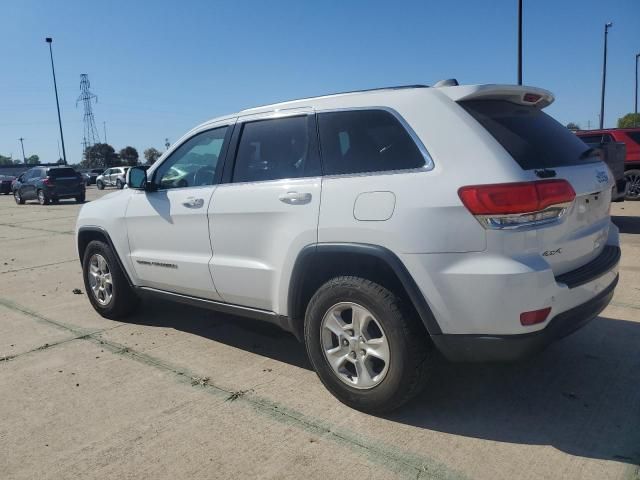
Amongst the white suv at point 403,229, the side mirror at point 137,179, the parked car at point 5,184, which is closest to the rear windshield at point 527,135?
the white suv at point 403,229

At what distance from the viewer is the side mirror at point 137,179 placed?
4523 mm

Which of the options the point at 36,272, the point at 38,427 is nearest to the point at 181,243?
the point at 38,427

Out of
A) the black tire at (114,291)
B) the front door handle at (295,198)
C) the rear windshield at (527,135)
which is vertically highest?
the rear windshield at (527,135)

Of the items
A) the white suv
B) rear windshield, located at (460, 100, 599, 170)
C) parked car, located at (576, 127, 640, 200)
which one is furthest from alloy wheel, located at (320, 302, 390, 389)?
parked car, located at (576, 127, 640, 200)

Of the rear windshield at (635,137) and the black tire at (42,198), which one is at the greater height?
the rear windshield at (635,137)

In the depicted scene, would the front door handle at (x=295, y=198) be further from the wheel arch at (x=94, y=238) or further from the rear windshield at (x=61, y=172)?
the rear windshield at (x=61, y=172)

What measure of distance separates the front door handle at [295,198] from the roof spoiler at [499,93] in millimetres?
994

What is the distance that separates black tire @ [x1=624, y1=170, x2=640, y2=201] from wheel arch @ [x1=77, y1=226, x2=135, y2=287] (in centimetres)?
1181

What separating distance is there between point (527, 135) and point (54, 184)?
75.7 ft

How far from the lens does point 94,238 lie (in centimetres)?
530

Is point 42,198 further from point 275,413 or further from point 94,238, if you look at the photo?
point 275,413

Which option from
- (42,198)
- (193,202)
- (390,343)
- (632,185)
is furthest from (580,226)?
(42,198)

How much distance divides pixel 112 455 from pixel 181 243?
1.74 m

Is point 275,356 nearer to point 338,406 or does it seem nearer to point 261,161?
point 338,406
